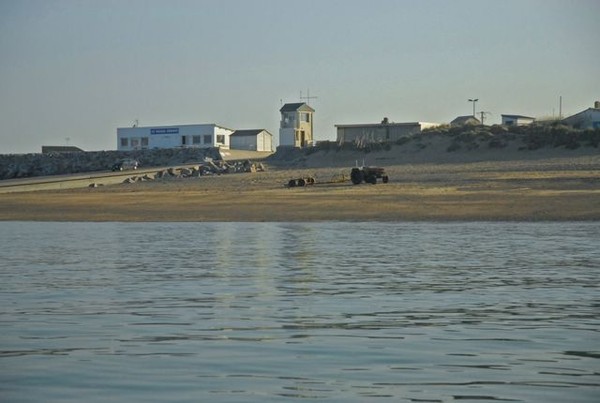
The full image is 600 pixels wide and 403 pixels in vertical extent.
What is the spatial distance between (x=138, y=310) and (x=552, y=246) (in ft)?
39.5

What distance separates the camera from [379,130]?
76562 mm

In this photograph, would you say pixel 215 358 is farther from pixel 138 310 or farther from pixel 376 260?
pixel 376 260

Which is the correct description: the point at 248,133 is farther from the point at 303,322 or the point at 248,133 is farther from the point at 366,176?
the point at 303,322

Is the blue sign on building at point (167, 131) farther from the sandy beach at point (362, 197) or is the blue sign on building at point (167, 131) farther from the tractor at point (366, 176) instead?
the tractor at point (366, 176)

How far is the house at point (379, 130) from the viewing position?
74500 millimetres

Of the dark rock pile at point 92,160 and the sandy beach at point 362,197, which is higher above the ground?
the dark rock pile at point 92,160

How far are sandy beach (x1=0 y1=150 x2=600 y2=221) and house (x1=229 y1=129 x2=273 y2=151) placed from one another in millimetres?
33227

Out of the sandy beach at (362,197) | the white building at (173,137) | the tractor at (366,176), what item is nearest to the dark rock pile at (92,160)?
the white building at (173,137)

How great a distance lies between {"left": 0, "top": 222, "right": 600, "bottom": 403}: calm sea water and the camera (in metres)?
7.90

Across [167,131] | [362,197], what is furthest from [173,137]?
[362,197]

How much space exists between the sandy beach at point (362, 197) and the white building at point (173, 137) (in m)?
33.8

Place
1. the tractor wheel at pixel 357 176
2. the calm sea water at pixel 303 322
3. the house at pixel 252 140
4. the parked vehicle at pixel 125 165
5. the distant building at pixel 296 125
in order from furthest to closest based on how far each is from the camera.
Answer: the house at pixel 252 140, the distant building at pixel 296 125, the parked vehicle at pixel 125 165, the tractor wheel at pixel 357 176, the calm sea water at pixel 303 322

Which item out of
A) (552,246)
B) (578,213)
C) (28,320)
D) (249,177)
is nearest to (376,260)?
(552,246)

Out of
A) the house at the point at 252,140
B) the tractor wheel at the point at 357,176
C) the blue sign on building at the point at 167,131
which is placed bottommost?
the tractor wheel at the point at 357,176
